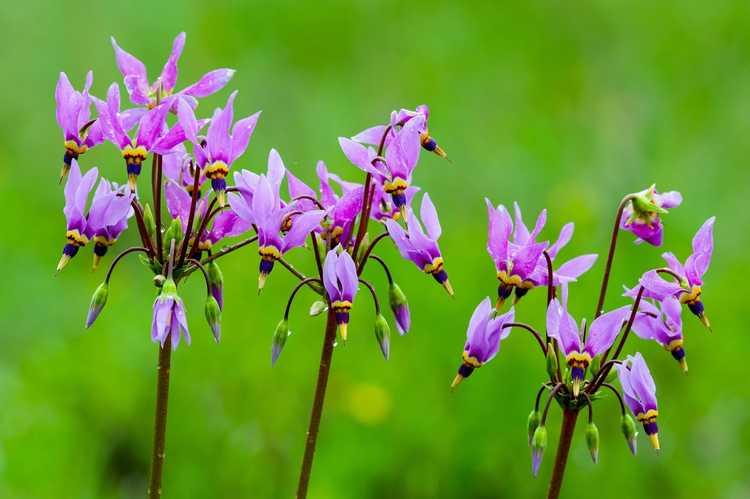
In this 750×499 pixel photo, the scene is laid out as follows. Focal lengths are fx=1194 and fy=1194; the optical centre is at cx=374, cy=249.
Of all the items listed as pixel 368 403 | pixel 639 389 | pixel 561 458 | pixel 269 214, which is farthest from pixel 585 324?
pixel 368 403

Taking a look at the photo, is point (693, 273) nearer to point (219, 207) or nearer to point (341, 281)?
point (341, 281)

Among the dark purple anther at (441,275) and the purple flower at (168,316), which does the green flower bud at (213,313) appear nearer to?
A: the purple flower at (168,316)

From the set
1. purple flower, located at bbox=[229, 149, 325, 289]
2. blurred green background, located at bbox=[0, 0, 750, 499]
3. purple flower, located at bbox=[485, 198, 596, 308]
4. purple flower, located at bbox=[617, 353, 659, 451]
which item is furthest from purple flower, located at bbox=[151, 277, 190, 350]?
blurred green background, located at bbox=[0, 0, 750, 499]

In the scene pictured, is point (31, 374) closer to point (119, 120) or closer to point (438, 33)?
point (119, 120)

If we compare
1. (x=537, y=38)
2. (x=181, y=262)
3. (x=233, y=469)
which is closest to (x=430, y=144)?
(x=181, y=262)

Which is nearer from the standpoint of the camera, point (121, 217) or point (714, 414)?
point (121, 217)

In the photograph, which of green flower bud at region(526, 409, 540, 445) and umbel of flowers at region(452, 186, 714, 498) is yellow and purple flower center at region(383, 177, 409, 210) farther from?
green flower bud at region(526, 409, 540, 445)
